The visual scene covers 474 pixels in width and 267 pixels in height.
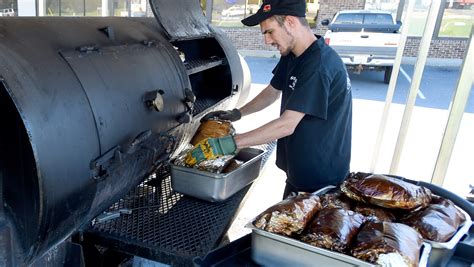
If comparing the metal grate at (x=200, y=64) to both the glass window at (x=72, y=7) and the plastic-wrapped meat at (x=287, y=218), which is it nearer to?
the plastic-wrapped meat at (x=287, y=218)

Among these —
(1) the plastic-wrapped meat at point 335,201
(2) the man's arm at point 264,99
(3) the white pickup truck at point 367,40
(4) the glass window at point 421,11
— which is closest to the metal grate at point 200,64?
(2) the man's arm at point 264,99

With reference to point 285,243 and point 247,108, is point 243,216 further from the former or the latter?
point 285,243

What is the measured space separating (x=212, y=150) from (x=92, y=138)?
0.66 meters

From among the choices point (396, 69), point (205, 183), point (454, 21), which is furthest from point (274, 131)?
point (454, 21)

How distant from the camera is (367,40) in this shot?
29.3 ft

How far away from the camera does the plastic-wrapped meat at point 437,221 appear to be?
4.02ft

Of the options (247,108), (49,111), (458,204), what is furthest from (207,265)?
(247,108)

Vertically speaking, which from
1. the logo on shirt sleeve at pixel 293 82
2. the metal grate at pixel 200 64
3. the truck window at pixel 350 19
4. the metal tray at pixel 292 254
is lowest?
the metal tray at pixel 292 254

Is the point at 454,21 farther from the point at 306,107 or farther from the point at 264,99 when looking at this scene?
the point at 306,107

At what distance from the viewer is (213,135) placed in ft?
6.79

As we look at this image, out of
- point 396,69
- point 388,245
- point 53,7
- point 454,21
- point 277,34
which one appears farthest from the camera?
point 454,21

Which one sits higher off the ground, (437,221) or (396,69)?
(396,69)

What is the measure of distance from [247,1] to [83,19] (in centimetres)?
1213

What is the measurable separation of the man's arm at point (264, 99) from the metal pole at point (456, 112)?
142 centimetres
